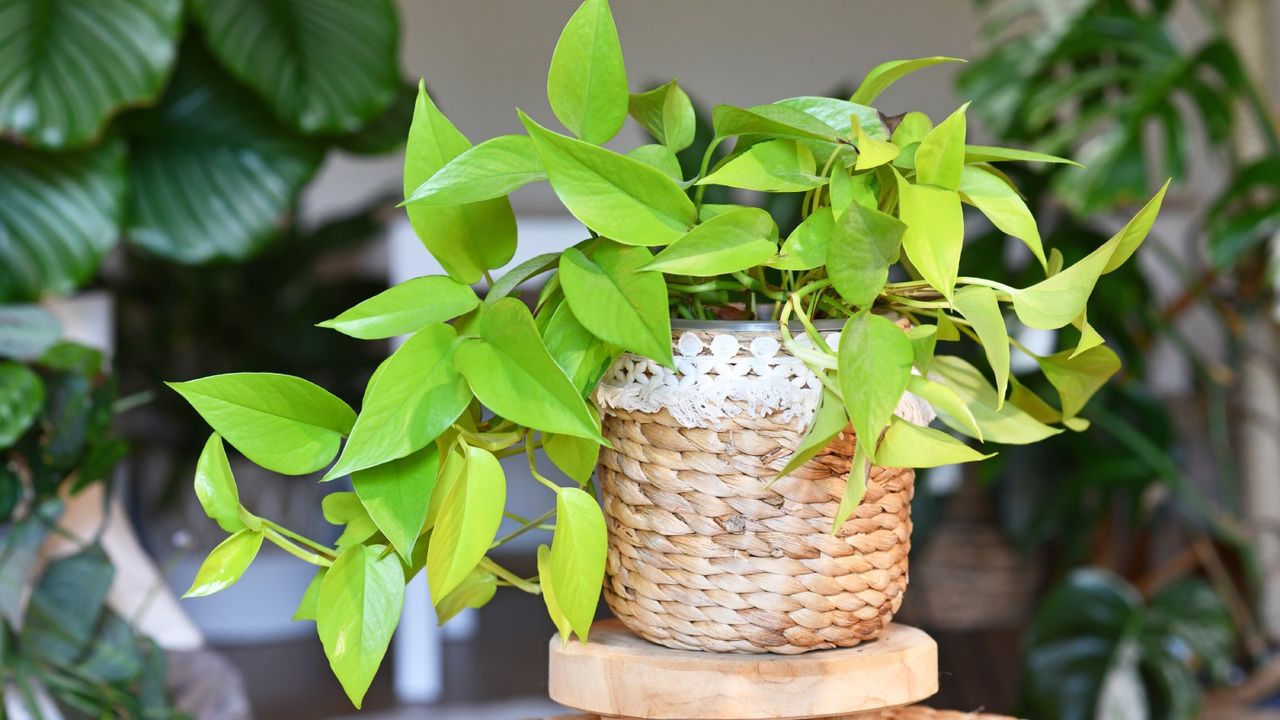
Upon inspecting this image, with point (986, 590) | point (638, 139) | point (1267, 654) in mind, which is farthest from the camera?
point (638, 139)

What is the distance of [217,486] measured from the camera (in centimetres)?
43

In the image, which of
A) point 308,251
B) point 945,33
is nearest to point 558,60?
point 308,251

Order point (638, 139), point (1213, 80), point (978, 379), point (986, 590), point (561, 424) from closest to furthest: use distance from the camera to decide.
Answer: point (561, 424) → point (978, 379) → point (986, 590) → point (1213, 80) → point (638, 139)

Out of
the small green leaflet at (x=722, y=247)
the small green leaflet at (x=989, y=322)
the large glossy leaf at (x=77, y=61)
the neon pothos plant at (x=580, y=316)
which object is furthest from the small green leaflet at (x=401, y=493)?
the large glossy leaf at (x=77, y=61)

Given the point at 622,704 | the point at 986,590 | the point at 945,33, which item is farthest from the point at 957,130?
the point at 945,33

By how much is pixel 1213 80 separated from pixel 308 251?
219 cm

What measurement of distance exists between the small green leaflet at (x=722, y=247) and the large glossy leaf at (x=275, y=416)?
5.4 inches

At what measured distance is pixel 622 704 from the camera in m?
0.45

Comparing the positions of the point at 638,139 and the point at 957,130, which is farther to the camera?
the point at 638,139

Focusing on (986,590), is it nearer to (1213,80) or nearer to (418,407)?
(1213,80)

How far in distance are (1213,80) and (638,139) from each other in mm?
1473

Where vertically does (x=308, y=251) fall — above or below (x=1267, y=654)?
above

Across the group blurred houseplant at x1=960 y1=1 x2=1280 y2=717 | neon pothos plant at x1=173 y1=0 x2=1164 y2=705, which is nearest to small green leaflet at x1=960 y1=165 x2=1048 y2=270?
neon pothos plant at x1=173 y1=0 x2=1164 y2=705

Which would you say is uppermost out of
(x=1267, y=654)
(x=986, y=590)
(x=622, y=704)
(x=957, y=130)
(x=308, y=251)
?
(x=957, y=130)
